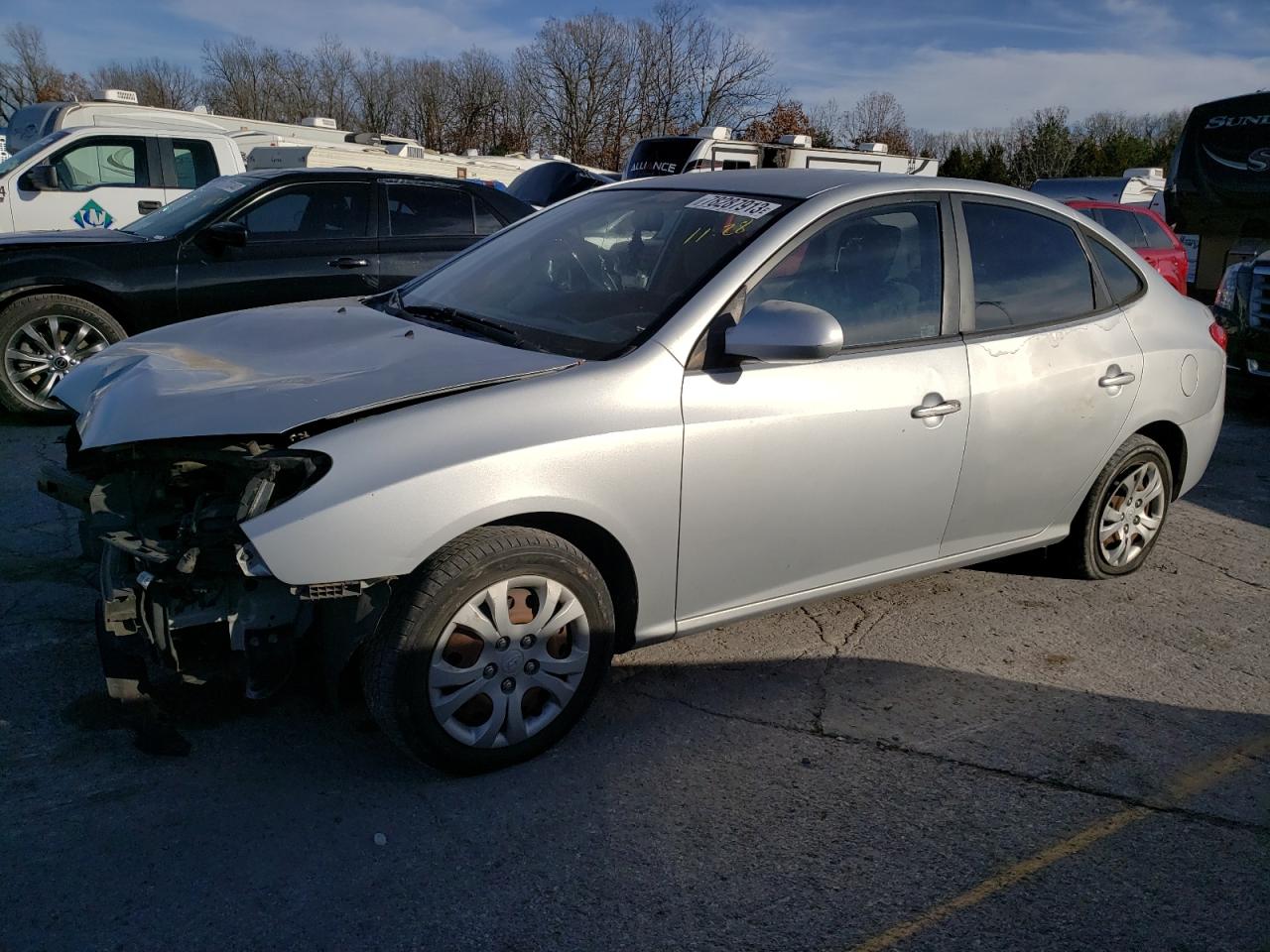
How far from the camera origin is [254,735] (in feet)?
10.3

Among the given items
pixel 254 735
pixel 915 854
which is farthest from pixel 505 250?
pixel 915 854

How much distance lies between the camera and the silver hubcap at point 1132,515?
4.55 meters

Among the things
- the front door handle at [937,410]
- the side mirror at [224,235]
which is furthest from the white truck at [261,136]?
Result: the front door handle at [937,410]

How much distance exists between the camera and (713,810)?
2.88m

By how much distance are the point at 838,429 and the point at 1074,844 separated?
1397mm

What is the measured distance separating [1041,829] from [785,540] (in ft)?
3.70

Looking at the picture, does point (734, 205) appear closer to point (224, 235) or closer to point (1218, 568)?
point (1218, 568)

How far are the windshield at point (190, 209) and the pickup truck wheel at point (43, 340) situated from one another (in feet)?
2.41

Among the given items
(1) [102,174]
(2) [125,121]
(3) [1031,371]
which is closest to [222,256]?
(1) [102,174]

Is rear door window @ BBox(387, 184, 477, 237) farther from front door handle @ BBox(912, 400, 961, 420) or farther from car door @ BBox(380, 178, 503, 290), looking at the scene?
front door handle @ BBox(912, 400, 961, 420)

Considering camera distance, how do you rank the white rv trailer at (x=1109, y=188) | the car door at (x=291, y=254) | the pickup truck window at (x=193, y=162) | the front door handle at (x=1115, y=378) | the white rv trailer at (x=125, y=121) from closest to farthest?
the front door handle at (x=1115, y=378) < the car door at (x=291, y=254) < the pickup truck window at (x=193, y=162) < the white rv trailer at (x=125, y=121) < the white rv trailer at (x=1109, y=188)

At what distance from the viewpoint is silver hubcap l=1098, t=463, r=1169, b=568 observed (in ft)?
14.9

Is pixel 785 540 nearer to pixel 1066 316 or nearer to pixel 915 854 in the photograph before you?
pixel 915 854

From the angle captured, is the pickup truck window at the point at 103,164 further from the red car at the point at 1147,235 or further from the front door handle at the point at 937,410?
the red car at the point at 1147,235
